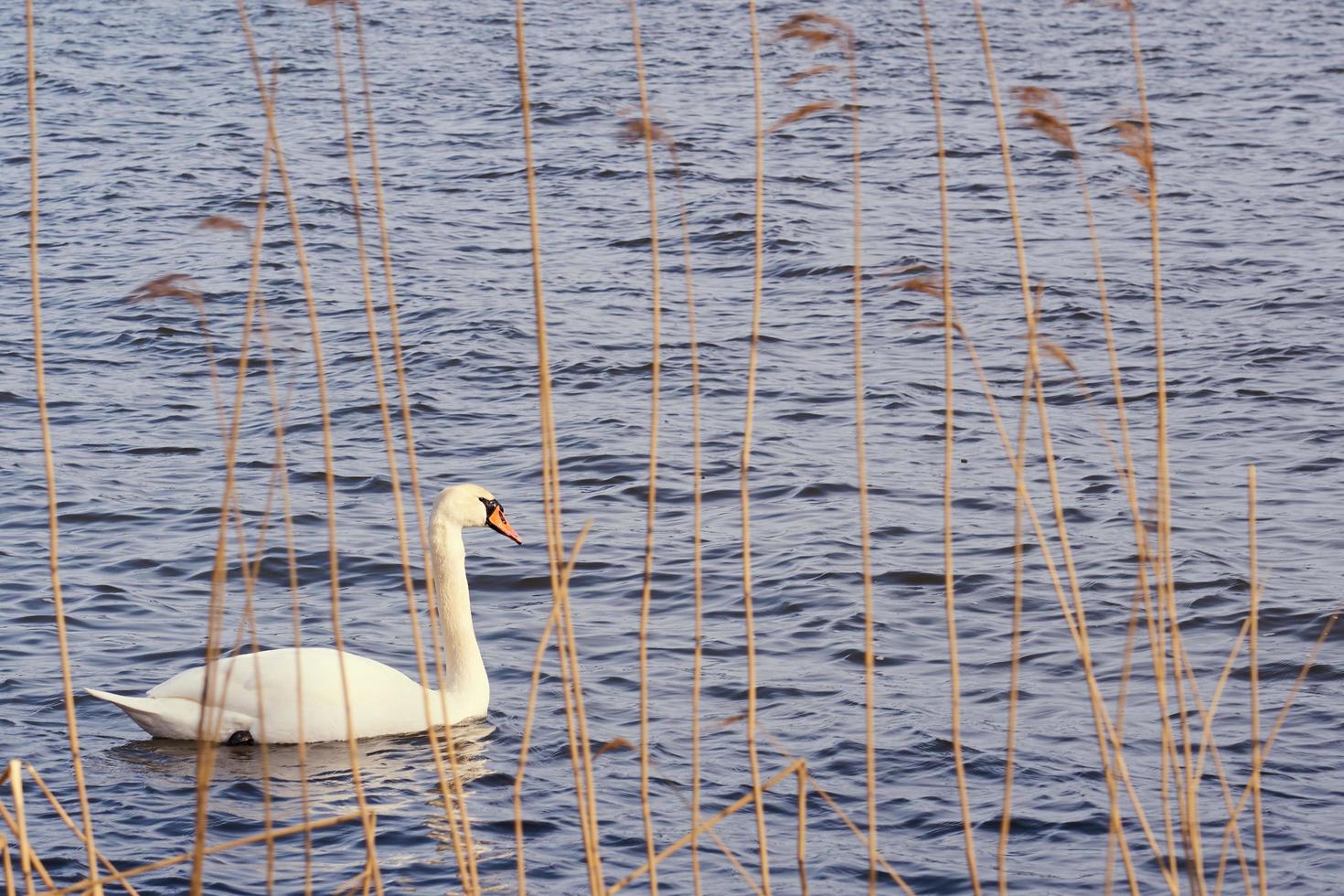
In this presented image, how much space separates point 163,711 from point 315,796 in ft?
2.15

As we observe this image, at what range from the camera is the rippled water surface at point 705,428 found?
6785 mm

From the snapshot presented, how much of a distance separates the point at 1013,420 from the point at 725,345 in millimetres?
2232

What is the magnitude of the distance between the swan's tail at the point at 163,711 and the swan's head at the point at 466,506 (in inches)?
54.9

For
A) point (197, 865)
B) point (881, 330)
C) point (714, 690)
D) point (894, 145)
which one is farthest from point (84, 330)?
point (197, 865)

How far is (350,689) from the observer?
7.24 meters

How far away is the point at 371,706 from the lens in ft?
23.8

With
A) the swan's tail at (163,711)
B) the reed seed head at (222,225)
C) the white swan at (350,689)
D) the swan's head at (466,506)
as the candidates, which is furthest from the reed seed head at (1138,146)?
the swan's head at (466,506)

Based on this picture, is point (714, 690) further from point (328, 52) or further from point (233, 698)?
point (328, 52)

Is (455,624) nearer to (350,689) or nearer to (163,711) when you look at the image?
(350,689)

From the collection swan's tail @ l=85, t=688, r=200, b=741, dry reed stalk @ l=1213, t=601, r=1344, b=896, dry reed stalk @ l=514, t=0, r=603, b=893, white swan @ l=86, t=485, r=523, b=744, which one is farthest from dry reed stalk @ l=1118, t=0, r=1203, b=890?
swan's tail @ l=85, t=688, r=200, b=741

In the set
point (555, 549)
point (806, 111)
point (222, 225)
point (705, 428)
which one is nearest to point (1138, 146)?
point (806, 111)

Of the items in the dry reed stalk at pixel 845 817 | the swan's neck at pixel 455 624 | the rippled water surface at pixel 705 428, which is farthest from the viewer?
the swan's neck at pixel 455 624

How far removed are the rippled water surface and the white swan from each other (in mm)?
170

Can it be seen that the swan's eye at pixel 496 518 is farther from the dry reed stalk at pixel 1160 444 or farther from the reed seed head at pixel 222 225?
the reed seed head at pixel 222 225
